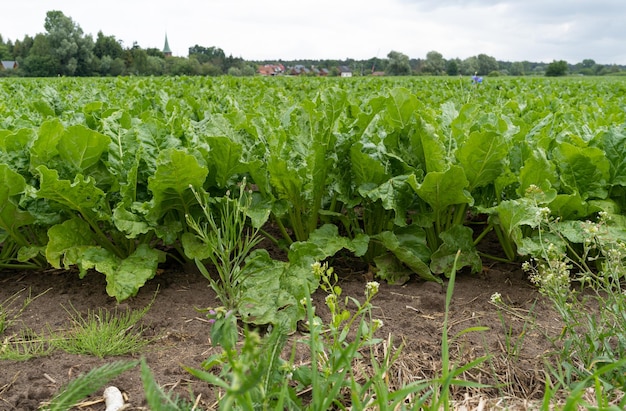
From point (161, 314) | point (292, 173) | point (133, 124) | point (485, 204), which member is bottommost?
point (161, 314)

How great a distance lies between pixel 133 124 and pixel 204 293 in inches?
39.8

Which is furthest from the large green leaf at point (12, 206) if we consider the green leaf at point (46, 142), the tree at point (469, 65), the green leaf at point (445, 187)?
the tree at point (469, 65)

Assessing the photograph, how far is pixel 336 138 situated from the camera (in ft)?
9.45

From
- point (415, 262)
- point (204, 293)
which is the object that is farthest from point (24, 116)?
point (415, 262)

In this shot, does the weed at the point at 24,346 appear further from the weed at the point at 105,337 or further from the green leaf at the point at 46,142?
the green leaf at the point at 46,142

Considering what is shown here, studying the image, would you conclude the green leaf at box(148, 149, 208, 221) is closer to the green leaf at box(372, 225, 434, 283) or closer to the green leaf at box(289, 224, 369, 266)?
the green leaf at box(289, 224, 369, 266)

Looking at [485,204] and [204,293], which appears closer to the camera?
[204,293]

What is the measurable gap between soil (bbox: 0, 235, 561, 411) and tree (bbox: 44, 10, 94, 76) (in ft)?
180

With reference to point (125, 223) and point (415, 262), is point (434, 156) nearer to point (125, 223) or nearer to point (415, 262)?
point (415, 262)

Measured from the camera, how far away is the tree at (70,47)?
53.4 meters

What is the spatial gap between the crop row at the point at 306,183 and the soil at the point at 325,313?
0.14 m

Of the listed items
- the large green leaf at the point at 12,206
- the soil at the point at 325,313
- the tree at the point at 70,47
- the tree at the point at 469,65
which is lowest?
the soil at the point at 325,313

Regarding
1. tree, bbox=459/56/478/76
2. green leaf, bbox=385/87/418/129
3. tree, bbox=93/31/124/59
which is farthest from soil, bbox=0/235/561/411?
tree, bbox=93/31/124/59

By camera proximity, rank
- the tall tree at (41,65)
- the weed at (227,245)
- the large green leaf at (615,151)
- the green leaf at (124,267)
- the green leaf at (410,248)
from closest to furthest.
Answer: the weed at (227,245) → the green leaf at (124,267) → the green leaf at (410,248) → the large green leaf at (615,151) → the tall tree at (41,65)
